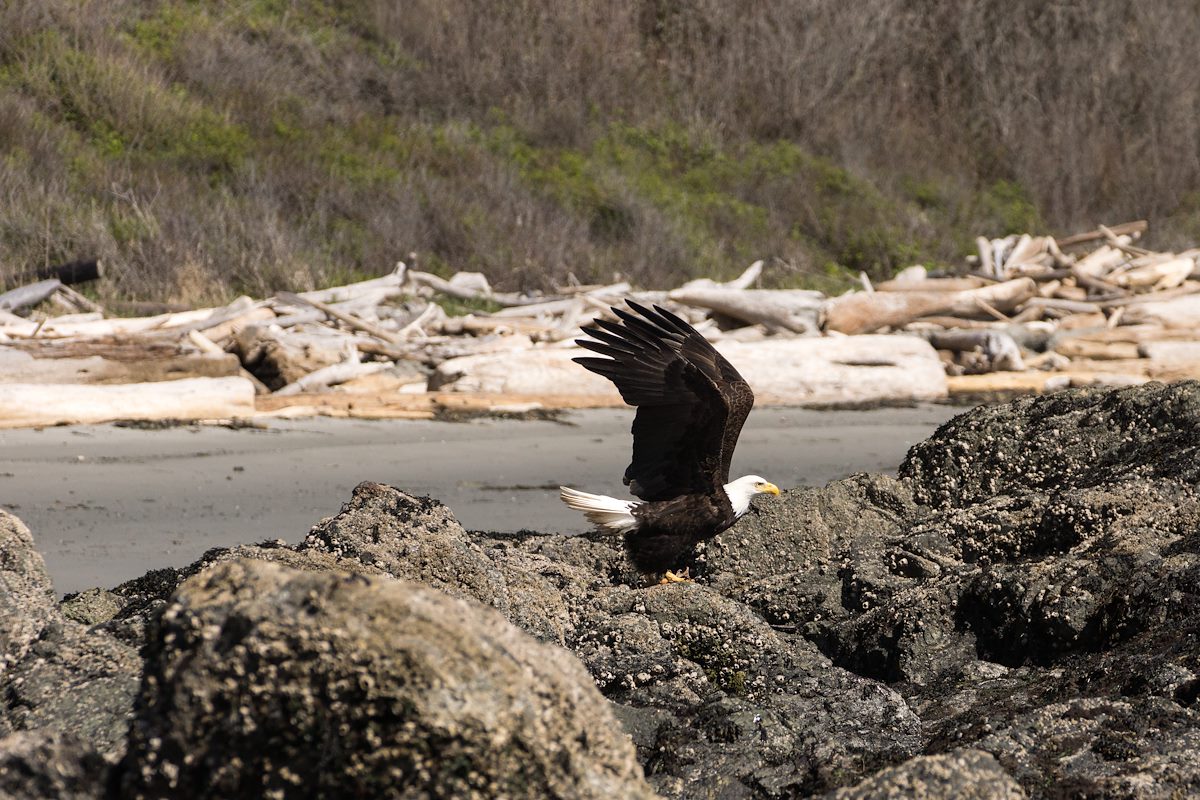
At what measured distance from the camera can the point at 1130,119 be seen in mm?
25578

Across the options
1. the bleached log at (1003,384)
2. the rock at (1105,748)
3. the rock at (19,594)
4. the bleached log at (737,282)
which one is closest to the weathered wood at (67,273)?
the bleached log at (737,282)

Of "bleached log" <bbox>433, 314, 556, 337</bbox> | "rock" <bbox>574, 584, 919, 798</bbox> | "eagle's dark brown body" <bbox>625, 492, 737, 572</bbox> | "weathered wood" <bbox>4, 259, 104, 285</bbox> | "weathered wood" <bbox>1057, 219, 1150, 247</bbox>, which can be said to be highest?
"weathered wood" <bbox>1057, 219, 1150, 247</bbox>

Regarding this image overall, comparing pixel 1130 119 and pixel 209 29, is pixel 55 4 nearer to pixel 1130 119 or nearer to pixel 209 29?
pixel 209 29

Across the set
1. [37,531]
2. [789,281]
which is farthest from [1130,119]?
[37,531]

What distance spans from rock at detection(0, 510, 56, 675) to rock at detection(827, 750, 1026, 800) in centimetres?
217

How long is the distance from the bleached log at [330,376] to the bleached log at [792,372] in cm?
60

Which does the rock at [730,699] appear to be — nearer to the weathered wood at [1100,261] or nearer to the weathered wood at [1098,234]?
the weathered wood at [1100,261]

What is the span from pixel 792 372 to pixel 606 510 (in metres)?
6.10

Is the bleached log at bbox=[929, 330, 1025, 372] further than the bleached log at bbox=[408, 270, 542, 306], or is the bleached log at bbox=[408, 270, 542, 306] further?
the bleached log at bbox=[408, 270, 542, 306]

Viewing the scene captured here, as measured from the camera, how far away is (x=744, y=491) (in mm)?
5824

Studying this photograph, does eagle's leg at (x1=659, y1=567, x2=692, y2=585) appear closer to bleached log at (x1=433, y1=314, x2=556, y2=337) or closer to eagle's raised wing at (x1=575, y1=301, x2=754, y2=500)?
eagle's raised wing at (x1=575, y1=301, x2=754, y2=500)

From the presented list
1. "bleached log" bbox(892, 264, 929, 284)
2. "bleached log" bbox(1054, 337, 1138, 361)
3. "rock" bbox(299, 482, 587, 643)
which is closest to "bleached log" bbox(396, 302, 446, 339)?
"bleached log" bbox(892, 264, 929, 284)

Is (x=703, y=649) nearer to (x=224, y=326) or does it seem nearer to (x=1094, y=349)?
(x=224, y=326)

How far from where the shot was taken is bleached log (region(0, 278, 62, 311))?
11.6m
